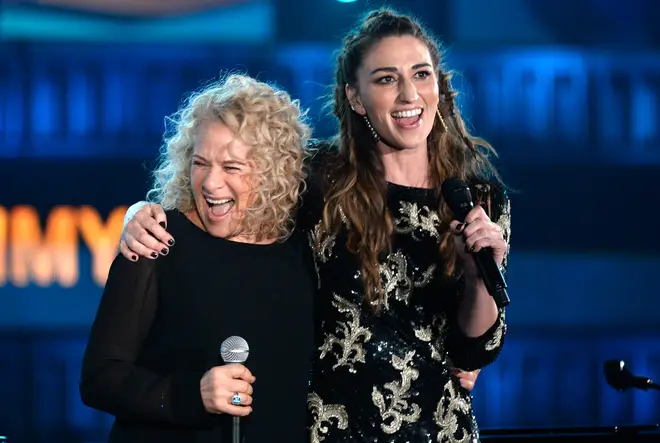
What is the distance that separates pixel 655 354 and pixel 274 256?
2.35 metres

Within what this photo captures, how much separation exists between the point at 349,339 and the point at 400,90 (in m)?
0.44

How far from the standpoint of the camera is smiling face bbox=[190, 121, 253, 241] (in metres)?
1.89

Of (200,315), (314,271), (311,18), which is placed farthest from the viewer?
(311,18)

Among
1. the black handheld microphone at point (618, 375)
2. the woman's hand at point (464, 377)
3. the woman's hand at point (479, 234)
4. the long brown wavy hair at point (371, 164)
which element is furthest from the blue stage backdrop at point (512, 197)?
the woman's hand at point (479, 234)

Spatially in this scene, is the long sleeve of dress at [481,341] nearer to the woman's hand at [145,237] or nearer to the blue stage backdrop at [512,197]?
the woman's hand at [145,237]

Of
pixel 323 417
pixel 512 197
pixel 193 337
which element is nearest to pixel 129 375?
pixel 193 337

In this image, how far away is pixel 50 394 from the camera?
12.7 ft

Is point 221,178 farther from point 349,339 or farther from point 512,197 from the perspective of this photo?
point 512,197

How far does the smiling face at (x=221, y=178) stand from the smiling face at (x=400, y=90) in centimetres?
27

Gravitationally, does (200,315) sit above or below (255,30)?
below

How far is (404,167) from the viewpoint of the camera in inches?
82.0

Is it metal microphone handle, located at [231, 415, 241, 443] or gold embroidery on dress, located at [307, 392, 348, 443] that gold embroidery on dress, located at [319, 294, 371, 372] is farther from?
metal microphone handle, located at [231, 415, 241, 443]

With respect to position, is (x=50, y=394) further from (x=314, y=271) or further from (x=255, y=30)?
(x=314, y=271)

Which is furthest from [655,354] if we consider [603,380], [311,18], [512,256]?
[311,18]
